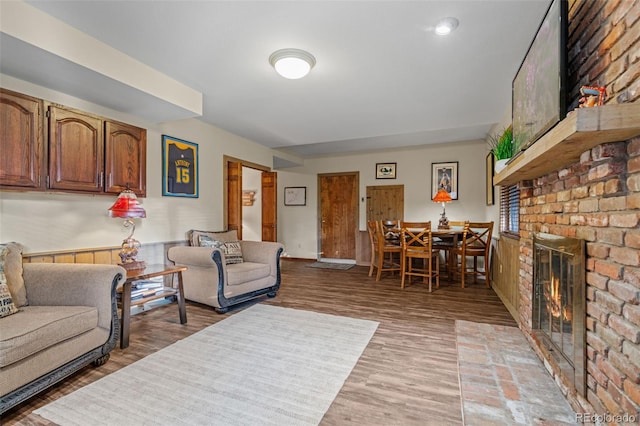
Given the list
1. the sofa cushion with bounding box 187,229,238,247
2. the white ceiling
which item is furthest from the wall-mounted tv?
the sofa cushion with bounding box 187,229,238,247

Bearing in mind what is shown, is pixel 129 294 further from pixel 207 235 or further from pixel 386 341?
pixel 386 341

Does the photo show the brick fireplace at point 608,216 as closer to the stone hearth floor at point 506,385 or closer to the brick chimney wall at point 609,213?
the brick chimney wall at point 609,213

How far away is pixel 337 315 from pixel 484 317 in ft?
4.88

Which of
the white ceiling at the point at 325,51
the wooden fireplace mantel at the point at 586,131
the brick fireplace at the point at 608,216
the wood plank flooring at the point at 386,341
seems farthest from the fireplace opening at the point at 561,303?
the white ceiling at the point at 325,51

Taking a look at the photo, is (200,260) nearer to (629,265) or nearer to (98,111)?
(98,111)

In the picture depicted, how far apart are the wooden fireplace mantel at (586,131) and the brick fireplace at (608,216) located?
55 millimetres

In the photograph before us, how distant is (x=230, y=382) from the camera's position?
1.79 metres

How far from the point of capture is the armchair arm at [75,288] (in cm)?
195

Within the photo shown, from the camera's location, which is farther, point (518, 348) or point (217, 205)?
point (217, 205)

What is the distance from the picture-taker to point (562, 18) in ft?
4.56

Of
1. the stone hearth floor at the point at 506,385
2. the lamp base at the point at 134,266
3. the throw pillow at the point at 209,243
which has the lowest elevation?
the stone hearth floor at the point at 506,385

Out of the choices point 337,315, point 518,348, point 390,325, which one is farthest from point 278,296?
point 518,348

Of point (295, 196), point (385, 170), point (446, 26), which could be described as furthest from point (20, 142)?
point (385, 170)

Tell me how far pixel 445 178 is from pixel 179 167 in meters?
4.66
